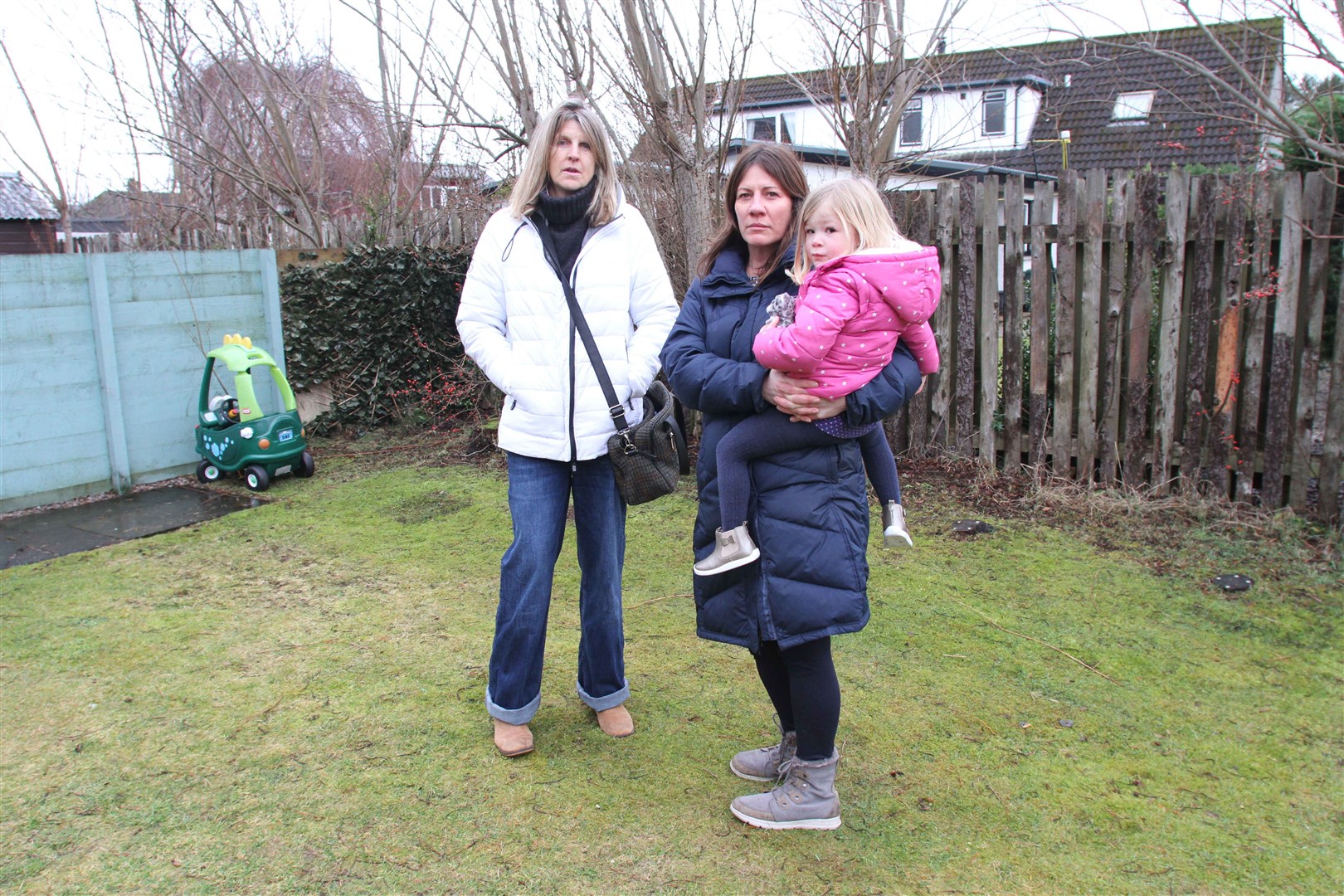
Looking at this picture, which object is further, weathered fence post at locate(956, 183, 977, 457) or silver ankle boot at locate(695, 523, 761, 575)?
weathered fence post at locate(956, 183, 977, 457)

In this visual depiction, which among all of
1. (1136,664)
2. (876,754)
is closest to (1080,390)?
(1136,664)

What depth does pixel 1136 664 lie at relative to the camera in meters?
3.55

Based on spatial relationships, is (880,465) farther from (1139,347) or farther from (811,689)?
(1139,347)

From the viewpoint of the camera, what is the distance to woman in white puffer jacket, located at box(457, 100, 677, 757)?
287cm

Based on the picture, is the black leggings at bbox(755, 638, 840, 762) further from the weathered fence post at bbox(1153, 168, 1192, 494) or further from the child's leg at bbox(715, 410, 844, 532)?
the weathered fence post at bbox(1153, 168, 1192, 494)

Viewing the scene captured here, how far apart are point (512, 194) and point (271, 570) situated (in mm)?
2786

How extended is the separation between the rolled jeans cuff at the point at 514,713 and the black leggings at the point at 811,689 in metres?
0.82

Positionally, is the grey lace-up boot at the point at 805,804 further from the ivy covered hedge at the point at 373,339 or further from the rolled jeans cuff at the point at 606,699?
the ivy covered hedge at the point at 373,339

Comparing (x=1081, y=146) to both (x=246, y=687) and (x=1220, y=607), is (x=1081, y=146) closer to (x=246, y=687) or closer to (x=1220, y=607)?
(x=1220, y=607)

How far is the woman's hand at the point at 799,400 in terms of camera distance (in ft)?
7.65

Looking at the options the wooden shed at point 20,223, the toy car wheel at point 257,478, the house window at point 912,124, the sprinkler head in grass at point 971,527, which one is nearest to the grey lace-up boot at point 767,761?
the sprinkler head in grass at point 971,527

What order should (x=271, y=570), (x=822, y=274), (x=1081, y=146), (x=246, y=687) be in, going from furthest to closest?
(x=1081, y=146) < (x=271, y=570) < (x=246, y=687) < (x=822, y=274)

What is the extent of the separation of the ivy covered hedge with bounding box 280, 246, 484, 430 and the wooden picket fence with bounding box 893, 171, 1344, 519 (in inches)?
171

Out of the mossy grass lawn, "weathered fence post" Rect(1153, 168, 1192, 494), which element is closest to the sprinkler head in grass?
the mossy grass lawn
